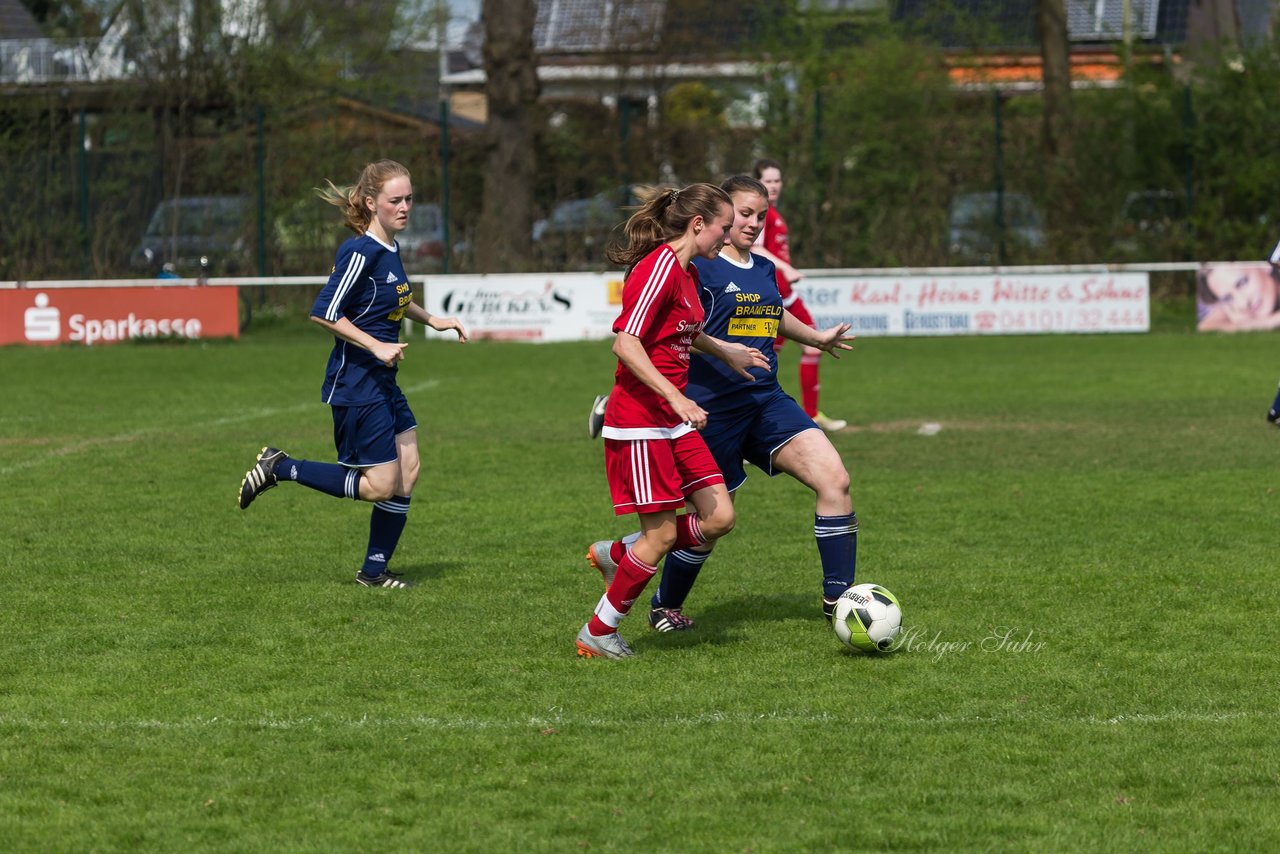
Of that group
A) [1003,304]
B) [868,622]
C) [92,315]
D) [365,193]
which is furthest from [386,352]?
[1003,304]

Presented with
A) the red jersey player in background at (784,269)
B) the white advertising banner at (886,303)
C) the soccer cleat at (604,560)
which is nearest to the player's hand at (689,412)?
the soccer cleat at (604,560)

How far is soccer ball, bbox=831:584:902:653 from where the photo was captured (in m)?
5.89

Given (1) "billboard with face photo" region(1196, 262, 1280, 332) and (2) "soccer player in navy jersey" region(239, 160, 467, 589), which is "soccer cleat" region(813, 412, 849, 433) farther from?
(1) "billboard with face photo" region(1196, 262, 1280, 332)

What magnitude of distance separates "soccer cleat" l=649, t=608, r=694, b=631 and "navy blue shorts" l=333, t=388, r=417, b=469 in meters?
1.46

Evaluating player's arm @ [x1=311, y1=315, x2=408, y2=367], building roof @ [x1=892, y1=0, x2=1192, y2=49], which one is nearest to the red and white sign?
player's arm @ [x1=311, y1=315, x2=408, y2=367]

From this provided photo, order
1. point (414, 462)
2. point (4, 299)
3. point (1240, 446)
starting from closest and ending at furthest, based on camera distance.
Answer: point (414, 462), point (1240, 446), point (4, 299)

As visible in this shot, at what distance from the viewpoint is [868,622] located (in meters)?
5.89

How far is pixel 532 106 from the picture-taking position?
26.5m

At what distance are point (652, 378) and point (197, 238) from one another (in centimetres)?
2023

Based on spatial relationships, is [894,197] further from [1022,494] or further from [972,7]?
[972,7]

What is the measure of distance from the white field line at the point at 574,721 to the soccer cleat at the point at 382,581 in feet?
6.94

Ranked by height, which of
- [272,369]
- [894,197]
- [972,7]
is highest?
[972,7]

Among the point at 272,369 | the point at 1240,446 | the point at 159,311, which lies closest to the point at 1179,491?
the point at 1240,446

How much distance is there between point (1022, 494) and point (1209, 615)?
127 inches
